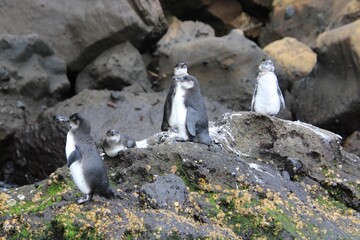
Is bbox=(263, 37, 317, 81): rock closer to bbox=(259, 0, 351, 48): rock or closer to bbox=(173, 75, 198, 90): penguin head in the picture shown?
bbox=(259, 0, 351, 48): rock

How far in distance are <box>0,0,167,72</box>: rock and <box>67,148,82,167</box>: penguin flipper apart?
9.30 meters

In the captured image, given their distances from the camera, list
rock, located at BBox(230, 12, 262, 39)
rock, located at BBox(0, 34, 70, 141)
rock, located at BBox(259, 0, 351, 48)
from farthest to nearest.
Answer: rock, located at BBox(230, 12, 262, 39)
rock, located at BBox(259, 0, 351, 48)
rock, located at BBox(0, 34, 70, 141)

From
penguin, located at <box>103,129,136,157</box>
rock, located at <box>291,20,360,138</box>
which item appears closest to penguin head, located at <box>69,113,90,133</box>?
penguin, located at <box>103,129,136,157</box>

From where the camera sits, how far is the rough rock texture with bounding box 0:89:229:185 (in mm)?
13938

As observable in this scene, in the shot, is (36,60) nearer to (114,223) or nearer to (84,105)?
(84,105)

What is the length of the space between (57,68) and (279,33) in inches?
223

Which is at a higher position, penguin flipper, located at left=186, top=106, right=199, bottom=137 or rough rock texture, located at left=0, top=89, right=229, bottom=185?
penguin flipper, located at left=186, top=106, right=199, bottom=137

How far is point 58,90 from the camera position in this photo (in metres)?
16.4

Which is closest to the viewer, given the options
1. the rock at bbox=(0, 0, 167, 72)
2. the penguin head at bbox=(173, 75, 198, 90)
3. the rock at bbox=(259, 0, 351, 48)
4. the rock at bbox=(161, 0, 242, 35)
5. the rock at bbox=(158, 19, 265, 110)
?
the penguin head at bbox=(173, 75, 198, 90)

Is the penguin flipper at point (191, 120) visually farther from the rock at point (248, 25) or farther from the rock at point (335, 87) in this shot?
the rock at point (248, 25)

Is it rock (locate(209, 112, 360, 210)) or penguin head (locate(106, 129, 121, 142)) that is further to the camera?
penguin head (locate(106, 129, 121, 142))

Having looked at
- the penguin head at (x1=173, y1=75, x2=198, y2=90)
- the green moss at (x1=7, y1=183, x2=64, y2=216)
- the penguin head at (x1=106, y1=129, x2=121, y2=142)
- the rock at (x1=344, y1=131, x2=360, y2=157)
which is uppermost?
the penguin head at (x1=173, y1=75, x2=198, y2=90)

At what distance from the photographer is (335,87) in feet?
52.8

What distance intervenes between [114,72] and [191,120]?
7.34m
